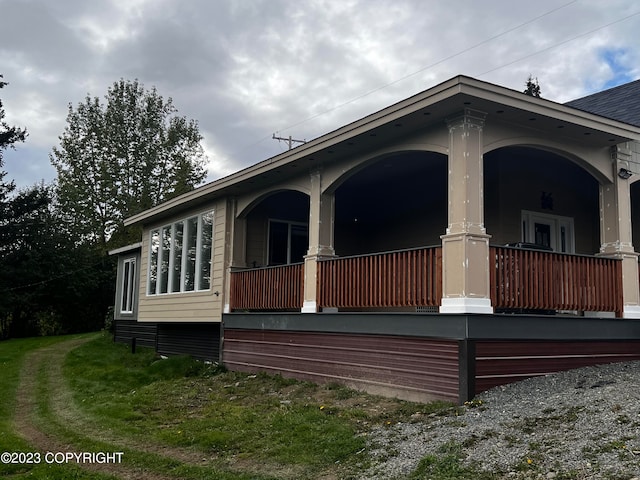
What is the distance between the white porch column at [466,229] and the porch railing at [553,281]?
242mm

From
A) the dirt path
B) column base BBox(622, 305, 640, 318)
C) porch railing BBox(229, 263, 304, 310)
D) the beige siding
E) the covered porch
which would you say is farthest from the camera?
the beige siding

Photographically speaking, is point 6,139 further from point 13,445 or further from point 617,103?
point 617,103

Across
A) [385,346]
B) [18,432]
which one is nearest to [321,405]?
[385,346]

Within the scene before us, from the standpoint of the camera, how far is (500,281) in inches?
287

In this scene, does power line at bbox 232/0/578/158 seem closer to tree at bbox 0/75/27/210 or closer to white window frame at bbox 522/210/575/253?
white window frame at bbox 522/210/575/253

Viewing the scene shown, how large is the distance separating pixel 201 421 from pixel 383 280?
293 cm

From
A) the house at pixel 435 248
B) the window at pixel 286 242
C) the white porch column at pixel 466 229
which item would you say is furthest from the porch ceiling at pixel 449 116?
the window at pixel 286 242

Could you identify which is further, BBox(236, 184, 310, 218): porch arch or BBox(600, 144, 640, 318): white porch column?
BBox(236, 184, 310, 218): porch arch

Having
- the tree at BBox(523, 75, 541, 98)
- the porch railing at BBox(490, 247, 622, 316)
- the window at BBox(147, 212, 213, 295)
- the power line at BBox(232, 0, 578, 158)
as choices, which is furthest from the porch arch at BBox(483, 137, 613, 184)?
the tree at BBox(523, 75, 541, 98)

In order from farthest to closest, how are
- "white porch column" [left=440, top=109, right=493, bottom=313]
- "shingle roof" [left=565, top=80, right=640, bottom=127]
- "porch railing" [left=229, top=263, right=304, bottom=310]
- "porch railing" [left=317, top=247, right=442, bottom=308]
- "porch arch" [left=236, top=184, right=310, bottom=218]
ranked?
"shingle roof" [left=565, top=80, right=640, bottom=127], "porch arch" [left=236, top=184, right=310, bottom=218], "porch railing" [left=229, top=263, right=304, bottom=310], "porch railing" [left=317, top=247, right=442, bottom=308], "white porch column" [left=440, top=109, right=493, bottom=313]

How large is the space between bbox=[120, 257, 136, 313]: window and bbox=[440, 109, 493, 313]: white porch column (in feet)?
41.0

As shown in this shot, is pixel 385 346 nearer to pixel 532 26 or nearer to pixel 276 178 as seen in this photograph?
pixel 276 178

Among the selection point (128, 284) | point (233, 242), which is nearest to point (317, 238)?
point (233, 242)

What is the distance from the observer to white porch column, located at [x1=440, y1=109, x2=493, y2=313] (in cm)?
706
